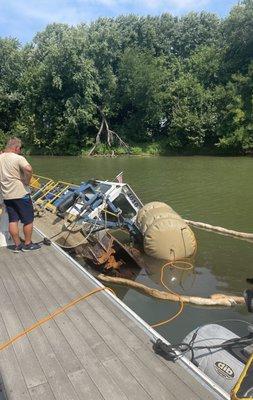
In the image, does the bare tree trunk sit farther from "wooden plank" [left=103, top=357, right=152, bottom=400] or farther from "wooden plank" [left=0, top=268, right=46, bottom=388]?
"wooden plank" [left=103, top=357, right=152, bottom=400]

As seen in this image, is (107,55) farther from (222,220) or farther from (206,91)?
(222,220)

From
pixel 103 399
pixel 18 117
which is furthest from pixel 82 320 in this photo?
pixel 18 117

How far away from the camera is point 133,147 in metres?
43.3

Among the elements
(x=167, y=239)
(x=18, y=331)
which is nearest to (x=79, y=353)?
(x=18, y=331)

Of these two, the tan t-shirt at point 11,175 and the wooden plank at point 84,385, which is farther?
the tan t-shirt at point 11,175

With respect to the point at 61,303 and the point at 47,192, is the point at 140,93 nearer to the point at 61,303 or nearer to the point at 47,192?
the point at 47,192

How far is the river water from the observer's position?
7.63 m

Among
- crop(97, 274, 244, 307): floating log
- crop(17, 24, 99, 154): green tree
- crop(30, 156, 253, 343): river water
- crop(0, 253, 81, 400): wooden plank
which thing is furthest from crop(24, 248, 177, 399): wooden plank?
crop(17, 24, 99, 154): green tree

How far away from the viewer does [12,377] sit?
13.0 feet

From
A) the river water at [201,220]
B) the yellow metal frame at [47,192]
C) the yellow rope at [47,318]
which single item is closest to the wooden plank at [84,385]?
the yellow rope at [47,318]

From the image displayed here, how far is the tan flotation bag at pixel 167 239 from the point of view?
32.8ft

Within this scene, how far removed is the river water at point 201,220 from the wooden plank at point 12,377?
274cm

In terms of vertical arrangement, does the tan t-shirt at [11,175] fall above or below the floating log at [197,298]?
above

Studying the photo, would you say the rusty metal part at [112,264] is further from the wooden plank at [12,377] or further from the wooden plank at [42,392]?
the wooden plank at [42,392]
